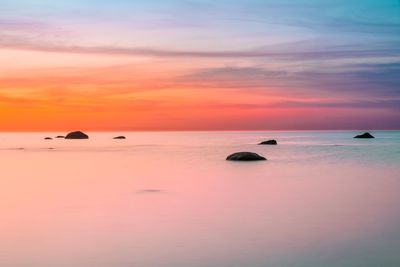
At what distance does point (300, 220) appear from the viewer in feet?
68.6

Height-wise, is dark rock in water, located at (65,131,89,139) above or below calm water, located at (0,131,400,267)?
above

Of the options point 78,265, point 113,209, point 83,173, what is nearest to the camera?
point 78,265

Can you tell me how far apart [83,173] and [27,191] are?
13291mm

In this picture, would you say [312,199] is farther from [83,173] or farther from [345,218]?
[83,173]

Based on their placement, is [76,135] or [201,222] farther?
[76,135]

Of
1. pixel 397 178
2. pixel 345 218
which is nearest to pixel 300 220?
pixel 345 218

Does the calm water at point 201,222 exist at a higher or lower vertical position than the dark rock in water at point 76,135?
lower

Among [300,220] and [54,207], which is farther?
[54,207]

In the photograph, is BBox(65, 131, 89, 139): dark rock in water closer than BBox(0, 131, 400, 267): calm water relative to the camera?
No

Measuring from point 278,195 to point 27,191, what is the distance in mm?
15541

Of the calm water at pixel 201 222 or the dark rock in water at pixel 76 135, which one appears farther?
the dark rock in water at pixel 76 135

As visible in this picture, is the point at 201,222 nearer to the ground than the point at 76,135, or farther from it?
nearer to the ground

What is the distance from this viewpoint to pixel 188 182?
3769 centimetres

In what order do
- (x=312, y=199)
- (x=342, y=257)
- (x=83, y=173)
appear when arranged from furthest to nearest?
(x=83, y=173)
(x=312, y=199)
(x=342, y=257)
